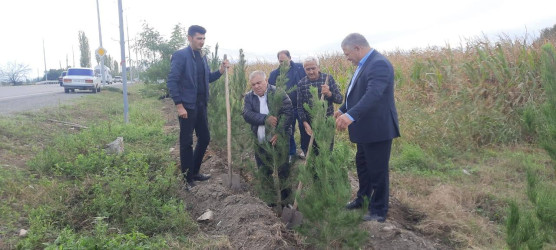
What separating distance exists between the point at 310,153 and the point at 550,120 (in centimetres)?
150

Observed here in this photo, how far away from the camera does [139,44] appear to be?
16.4m

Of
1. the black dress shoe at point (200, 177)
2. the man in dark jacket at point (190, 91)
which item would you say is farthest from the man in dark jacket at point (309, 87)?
the black dress shoe at point (200, 177)

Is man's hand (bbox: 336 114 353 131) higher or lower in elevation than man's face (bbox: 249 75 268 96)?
lower

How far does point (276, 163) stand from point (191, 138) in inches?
44.3

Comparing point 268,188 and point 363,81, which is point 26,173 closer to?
point 268,188

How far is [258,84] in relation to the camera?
14.0ft

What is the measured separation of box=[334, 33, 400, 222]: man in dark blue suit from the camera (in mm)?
3529

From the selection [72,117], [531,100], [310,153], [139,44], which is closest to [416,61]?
[531,100]

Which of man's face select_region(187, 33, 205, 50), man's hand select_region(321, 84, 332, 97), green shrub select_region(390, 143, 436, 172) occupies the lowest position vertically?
green shrub select_region(390, 143, 436, 172)

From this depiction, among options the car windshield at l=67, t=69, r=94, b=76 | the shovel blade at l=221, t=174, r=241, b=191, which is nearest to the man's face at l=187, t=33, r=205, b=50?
the shovel blade at l=221, t=174, r=241, b=191

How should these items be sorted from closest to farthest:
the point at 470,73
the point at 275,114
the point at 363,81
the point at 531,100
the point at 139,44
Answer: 1. the point at 363,81
2. the point at 275,114
3. the point at 531,100
4. the point at 470,73
5. the point at 139,44

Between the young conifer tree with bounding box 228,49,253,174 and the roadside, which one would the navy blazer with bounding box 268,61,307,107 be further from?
the roadside

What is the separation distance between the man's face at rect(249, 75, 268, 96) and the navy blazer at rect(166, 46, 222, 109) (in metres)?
0.73

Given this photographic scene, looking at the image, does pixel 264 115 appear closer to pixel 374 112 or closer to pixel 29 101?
pixel 374 112
